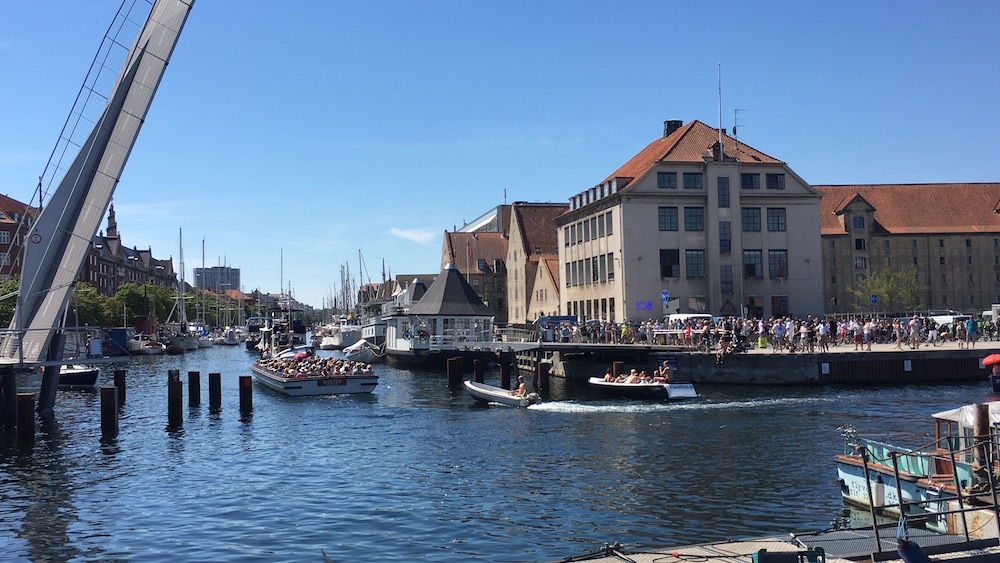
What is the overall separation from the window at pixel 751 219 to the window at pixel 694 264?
4.54 m

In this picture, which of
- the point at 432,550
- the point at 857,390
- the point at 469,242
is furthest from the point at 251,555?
the point at 469,242

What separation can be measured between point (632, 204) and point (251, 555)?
58.4m

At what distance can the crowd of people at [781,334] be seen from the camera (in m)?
56.7

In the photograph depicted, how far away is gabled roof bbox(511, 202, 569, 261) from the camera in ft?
357

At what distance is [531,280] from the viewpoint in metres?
108

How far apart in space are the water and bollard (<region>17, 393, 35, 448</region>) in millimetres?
684

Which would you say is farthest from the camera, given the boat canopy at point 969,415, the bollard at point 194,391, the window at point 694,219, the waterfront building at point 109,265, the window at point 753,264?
the waterfront building at point 109,265

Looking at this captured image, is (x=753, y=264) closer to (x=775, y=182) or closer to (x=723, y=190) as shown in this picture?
(x=723, y=190)

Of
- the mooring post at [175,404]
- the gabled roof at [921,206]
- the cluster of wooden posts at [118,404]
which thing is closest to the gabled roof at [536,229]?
the gabled roof at [921,206]

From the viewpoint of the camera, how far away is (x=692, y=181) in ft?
250

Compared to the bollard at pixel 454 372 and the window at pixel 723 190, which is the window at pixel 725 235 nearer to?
the window at pixel 723 190

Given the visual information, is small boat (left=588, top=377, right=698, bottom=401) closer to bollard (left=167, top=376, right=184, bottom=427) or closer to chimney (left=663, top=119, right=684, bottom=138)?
bollard (left=167, top=376, right=184, bottom=427)

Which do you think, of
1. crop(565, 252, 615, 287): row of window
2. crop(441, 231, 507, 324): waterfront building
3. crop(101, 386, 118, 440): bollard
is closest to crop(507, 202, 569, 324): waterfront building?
crop(441, 231, 507, 324): waterfront building

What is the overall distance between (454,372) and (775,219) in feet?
112
